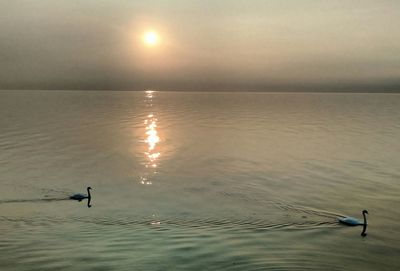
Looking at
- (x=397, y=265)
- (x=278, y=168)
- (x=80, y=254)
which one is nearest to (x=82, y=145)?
(x=278, y=168)

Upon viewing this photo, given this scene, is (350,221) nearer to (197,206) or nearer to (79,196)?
(197,206)

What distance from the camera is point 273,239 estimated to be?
18.3 meters

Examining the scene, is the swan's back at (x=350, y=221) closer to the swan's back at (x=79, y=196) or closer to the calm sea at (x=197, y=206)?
the calm sea at (x=197, y=206)

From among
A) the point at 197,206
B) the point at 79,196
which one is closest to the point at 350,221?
the point at 197,206

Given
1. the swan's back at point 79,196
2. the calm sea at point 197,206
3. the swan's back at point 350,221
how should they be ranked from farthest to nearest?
the swan's back at point 79,196, the swan's back at point 350,221, the calm sea at point 197,206

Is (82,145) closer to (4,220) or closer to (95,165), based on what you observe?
(95,165)

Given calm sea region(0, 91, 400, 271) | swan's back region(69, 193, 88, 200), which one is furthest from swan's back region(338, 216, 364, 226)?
swan's back region(69, 193, 88, 200)

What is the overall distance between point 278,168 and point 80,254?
970 inches

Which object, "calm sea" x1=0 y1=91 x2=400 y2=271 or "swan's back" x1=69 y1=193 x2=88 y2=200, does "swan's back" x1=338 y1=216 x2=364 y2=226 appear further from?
"swan's back" x1=69 y1=193 x2=88 y2=200

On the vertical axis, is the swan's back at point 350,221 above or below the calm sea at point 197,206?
above

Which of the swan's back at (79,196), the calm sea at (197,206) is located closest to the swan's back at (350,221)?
the calm sea at (197,206)

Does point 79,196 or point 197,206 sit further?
point 79,196

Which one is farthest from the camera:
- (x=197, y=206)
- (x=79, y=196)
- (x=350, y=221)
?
(x=79, y=196)

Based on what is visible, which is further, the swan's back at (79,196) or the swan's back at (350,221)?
the swan's back at (79,196)
